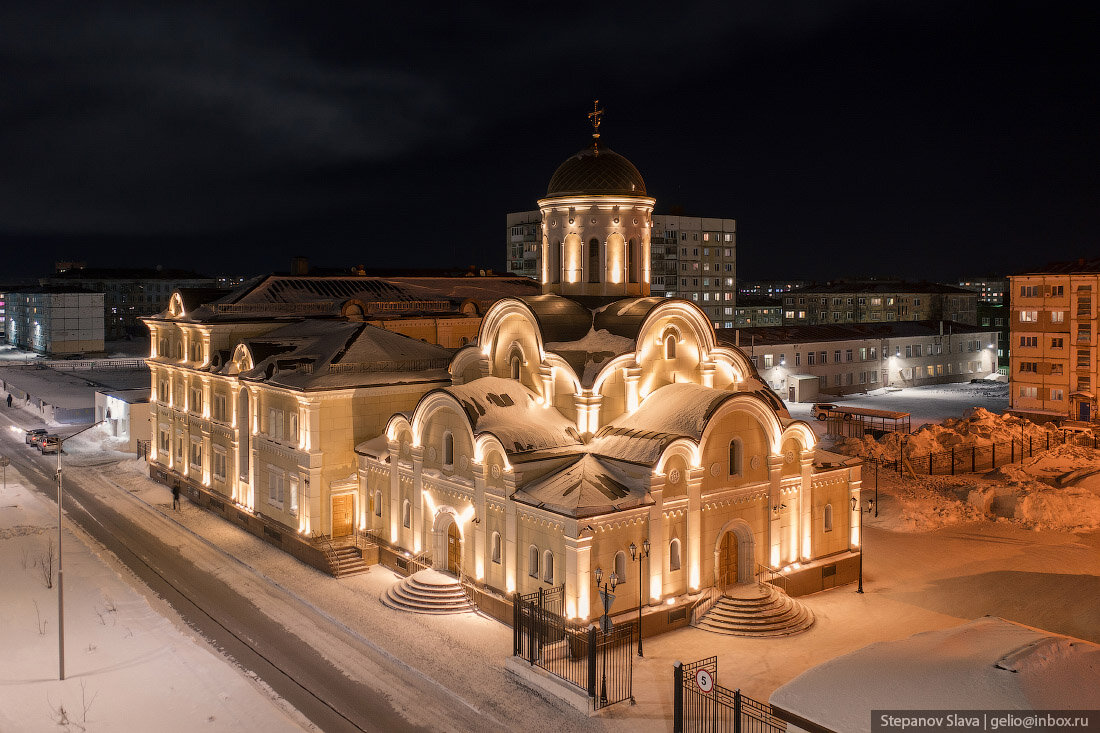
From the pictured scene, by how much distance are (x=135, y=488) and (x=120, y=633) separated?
68.2ft

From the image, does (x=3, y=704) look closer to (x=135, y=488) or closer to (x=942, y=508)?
(x=135, y=488)

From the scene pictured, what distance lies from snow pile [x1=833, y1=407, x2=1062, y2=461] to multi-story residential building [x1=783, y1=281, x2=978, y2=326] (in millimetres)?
52165

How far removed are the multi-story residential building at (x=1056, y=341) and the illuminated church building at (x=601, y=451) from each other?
113 ft

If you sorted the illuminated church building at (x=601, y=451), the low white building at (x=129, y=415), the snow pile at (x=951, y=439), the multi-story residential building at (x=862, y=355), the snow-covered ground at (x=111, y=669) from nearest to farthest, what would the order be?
the snow-covered ground at (x=111, y=669) < the illuminated church building at (x=601, y=451) < the snow pile at (x=951, y=439) < the low white building at (x=129, y=415) < the multi-story residential building at (x=862, y=355)

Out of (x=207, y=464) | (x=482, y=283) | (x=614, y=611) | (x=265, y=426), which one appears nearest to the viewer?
(x=614, y=611)

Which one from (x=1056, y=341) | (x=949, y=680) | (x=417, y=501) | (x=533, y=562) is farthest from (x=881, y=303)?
(x=949, y=680)

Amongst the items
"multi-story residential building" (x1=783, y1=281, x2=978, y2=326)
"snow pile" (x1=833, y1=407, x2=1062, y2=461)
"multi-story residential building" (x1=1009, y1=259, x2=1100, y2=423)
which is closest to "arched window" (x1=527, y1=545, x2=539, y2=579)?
"snow pile" (x1=833, y1=407, x2=1062, y2=461)

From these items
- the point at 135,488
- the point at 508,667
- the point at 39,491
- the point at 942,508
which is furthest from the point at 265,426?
the point at 942,508

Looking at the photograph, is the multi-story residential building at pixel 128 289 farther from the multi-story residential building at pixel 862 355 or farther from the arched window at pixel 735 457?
the arched window at pixel 735 457

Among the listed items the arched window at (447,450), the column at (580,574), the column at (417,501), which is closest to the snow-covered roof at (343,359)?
the column at (417,501)

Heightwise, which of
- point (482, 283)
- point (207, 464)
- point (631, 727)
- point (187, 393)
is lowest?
point (631, 727)

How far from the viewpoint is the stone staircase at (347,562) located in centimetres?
3081

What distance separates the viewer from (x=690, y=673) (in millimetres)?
20750

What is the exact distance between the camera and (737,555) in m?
28.3
